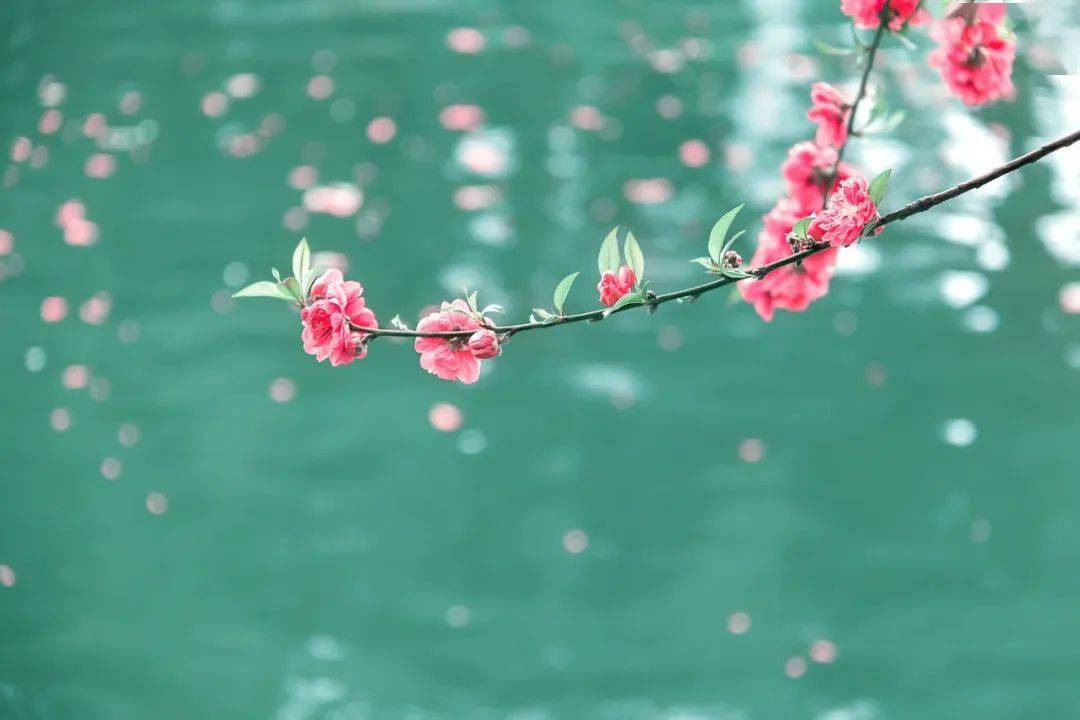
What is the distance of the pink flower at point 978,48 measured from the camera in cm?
65

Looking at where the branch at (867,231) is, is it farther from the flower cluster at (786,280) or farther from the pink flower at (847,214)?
the flower cluster at (786,280)

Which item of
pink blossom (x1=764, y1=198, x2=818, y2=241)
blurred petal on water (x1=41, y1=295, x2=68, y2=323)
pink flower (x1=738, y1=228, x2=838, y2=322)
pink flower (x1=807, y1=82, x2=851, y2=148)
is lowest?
pink flower (x1=738, y1=228, x2=838, y2=322)

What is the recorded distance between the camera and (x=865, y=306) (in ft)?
5.11

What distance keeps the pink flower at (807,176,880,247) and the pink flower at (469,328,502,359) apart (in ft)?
0.54

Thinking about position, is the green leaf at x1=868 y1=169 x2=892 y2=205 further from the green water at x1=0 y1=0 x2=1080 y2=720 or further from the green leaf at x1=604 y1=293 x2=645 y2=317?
the green water at x1=0 y1=0 x2=1080 y2=720

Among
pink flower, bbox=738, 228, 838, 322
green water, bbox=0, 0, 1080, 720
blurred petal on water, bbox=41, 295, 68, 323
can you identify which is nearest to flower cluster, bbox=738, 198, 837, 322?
pink flower, bbox=738, 228, 838, 322

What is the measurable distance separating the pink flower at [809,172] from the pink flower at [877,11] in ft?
0.27

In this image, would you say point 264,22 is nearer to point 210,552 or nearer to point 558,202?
point 558,202

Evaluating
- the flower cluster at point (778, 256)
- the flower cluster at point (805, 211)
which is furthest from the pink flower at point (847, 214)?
the flower cluster at point (805, 211)

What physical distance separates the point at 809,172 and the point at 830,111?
0.04 meters

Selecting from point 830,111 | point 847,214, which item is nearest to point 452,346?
point 847,214

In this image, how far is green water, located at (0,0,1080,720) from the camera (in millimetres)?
1546

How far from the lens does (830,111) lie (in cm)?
69

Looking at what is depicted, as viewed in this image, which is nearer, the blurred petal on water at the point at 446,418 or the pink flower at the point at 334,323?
the pink flower at the point at 334,323
